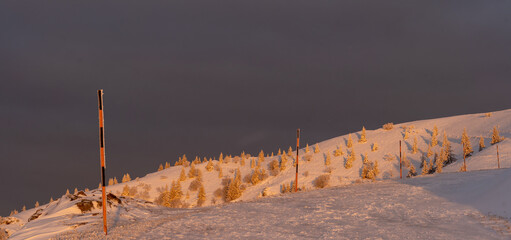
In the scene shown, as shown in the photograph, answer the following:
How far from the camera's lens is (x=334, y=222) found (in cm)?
1730

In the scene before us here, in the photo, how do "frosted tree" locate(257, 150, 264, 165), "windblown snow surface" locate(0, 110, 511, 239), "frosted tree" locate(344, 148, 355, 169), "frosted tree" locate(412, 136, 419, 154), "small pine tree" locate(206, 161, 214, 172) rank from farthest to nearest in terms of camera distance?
1. "frosted tree" locate(257, 150, 264, 165)
2. "small pine tree" locate(206, 161, 214, 172)
3. "frosted tree" locate(412, 136, 419, 154)
4. "frosted tree" locate(344, 148, 355, 169)
5. "windblown snow surface" locate(0, 110, 511, 239)

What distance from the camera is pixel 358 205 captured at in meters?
22.0

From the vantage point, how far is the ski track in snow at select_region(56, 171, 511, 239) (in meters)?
14.7

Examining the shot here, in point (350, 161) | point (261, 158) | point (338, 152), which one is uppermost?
point (338, 152)

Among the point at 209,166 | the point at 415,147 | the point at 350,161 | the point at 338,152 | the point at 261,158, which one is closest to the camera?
the point at 350,161

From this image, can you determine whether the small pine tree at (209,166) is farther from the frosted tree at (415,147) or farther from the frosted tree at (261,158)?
the frosted tree at (415,147)

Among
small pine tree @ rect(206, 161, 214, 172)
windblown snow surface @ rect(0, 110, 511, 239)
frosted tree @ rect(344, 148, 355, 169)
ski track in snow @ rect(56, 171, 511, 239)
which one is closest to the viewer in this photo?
ski track in snow @ rect(56, 171, 511, 239)

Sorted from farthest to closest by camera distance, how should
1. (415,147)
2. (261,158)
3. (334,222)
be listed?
1. (261,158)
2. (415,147)
3. (334,222)

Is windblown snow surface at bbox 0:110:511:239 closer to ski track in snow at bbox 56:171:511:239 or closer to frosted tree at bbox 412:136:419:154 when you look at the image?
ski track in snow at bbox 56:171:511:239

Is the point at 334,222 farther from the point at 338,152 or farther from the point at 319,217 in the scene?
the point at 338,152

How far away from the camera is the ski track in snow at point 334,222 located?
14.7m

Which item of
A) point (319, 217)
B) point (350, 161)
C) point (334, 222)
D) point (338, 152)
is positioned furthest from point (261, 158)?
point (334, 222)

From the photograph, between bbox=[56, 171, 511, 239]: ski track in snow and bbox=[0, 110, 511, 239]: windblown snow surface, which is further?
bbox=[0, 110, 511, 239]: windblown snow surface

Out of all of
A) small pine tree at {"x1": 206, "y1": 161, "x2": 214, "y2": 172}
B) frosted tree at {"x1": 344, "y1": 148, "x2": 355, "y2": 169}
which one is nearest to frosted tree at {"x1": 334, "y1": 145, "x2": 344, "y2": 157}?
frosted tree at {"x1": 344, "y1": 148, "x2": 355, "y2": 169}
